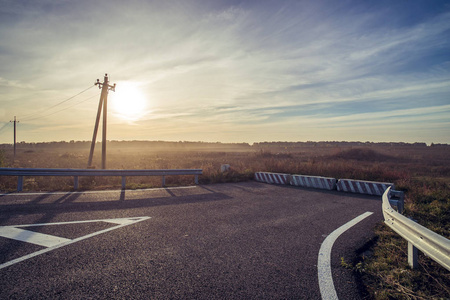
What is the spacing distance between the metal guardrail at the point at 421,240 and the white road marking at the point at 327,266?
113 centimetres

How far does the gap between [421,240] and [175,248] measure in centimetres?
366

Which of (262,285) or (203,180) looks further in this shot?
(203,180)

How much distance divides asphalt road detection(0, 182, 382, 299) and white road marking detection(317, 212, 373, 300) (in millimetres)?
85

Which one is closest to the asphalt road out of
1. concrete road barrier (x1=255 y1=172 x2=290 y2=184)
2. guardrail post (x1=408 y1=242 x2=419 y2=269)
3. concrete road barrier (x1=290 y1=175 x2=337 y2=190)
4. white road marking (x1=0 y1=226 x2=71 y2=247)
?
white road marking (x1=0 y1=226 x2=71 y2=247)

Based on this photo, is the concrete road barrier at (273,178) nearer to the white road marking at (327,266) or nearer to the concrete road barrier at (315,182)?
the concrete road barrier at (315,182)

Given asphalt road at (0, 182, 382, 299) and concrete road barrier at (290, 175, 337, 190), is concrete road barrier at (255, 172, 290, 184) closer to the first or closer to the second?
concrete road barrier at (290, 175, 337, 190)

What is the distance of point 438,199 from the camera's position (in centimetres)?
848

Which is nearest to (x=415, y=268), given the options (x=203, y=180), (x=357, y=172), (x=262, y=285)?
(x=262, y=285)

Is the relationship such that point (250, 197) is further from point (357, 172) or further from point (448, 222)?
point (357, 172)

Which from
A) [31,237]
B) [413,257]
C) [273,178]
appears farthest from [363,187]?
[31,237]

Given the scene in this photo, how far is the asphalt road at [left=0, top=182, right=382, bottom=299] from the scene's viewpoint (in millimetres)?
3094

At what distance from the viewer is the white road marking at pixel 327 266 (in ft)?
10.3

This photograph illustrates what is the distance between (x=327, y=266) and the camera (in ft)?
12.7

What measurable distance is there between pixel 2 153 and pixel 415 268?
1887cm
